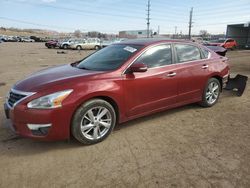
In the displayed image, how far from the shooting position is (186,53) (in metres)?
5.15

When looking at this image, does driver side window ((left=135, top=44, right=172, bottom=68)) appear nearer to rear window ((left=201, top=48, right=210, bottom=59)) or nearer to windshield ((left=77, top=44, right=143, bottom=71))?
windshield ((left=77, top=44, right=143, bottom=71))

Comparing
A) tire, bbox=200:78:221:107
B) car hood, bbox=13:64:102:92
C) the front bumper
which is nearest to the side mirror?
car hood, bbox=13:64:102:92

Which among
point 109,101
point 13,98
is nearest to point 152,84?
point 109,101

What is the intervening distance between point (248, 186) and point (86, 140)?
2.25 meters

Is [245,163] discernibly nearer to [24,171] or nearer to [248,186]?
[248,186]

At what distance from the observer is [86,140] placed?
12.5 ft

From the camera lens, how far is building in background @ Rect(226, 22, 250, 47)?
3716cm

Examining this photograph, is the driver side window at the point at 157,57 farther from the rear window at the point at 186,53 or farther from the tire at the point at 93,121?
the tire at the point at 93,121

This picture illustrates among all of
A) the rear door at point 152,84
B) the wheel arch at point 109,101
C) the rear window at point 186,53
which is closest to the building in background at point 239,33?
the rear window at point 186,53

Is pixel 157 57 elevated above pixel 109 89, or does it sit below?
above

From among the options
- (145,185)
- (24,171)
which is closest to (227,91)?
(145,185)

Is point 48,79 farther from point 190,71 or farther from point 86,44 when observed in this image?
point 86,44

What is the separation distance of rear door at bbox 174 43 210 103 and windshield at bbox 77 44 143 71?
1.00 metres

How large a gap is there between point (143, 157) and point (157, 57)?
77.4 inches
